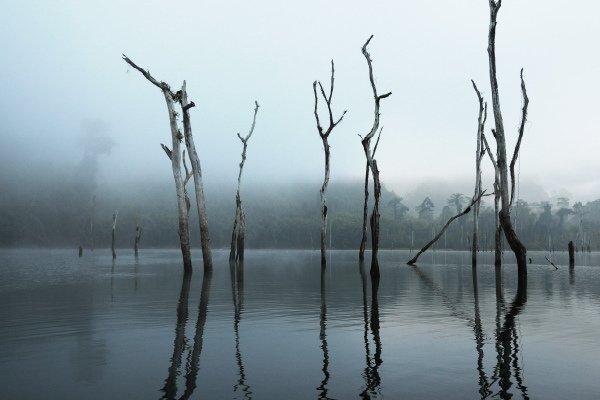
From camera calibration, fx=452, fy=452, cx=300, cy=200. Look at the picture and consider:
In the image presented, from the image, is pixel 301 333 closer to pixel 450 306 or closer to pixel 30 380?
pixel 30 380

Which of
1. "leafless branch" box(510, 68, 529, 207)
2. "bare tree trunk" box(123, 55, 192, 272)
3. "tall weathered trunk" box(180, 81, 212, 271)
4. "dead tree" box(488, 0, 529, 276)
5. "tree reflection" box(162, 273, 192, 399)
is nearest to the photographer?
"tree reflection" box(162, 273, 192, 399)

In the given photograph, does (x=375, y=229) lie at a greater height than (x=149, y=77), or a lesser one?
lesser

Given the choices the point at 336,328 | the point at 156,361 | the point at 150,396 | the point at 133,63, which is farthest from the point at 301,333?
the point at 133,63

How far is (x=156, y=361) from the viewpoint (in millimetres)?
6297

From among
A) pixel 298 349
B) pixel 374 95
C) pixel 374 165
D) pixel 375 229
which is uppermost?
pixel 374 95

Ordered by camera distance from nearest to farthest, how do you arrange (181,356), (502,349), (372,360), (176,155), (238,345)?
(372,360), (181,356), (502,349), (238,345), (176,155)

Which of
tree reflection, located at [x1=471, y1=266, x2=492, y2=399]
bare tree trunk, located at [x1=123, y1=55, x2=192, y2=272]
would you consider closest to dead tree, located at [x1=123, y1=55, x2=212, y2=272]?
bare tree trunk, located at [x1=123, y1=55, x2=192, y2=272]

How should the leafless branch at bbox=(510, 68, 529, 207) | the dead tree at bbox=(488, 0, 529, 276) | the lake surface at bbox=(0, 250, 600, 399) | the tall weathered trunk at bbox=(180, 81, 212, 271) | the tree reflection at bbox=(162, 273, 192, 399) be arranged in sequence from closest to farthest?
the tree reflection at bbox=(162, 273, 192, 399), the lake surface at bbox=(0, 250, 600, 399), the dead tree at bbox=(488, 0, 529, 276), the leafless branch at bbox=(510, 68, 529, 207), the tall weathered trunk at bbox=(180, 81, 212, 271)

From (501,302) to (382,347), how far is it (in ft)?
25.8

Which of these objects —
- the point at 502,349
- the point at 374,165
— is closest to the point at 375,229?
the point at 374,165

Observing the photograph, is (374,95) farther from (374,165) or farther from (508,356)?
(508,356)

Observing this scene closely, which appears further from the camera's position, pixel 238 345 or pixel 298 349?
pixel 238 345

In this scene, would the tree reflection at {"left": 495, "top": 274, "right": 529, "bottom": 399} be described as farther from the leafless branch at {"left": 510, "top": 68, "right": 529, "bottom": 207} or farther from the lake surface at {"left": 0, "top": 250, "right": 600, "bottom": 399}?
the leafless branch at {"left": 510, "top": 68, "right": 529, "bottom": 207}

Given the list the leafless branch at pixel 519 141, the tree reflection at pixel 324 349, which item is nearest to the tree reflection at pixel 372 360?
the tree reflection at pixel 324 349
